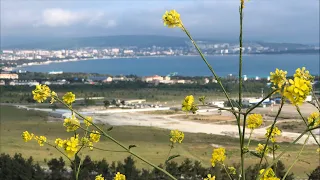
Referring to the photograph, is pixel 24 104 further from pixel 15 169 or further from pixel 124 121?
pixel 15 169

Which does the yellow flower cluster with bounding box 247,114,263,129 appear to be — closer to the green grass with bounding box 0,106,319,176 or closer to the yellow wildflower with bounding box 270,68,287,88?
the yellow wildflower with bounding box 270,68,287,88

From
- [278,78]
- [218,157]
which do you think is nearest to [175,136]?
[218,157]

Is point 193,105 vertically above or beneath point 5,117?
above

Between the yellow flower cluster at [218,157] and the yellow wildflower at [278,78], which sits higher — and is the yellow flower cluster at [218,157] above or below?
below

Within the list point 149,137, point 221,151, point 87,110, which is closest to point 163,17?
point 221,151

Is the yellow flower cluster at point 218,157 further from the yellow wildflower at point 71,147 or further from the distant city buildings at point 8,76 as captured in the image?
the distant city buildings at point 8,76

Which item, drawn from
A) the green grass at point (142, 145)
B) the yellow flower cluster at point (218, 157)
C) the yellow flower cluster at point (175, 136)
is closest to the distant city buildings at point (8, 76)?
the green grass at point (142, 145)
